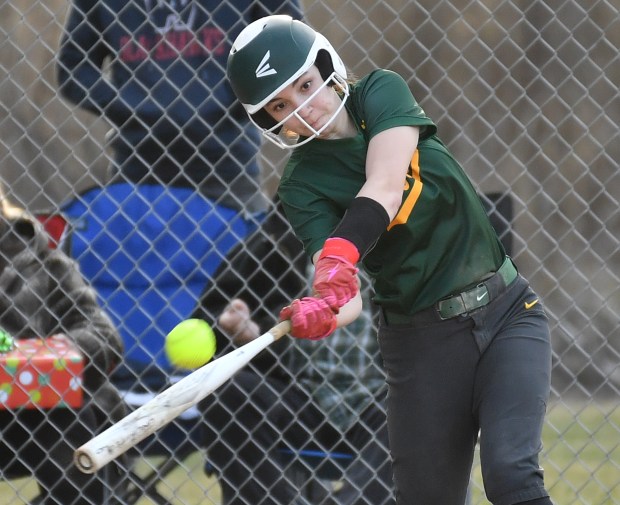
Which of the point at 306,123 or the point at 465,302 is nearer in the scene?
the point at 306,123

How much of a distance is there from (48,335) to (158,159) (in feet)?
2.56

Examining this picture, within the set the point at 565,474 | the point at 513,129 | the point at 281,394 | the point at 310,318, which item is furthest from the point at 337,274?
the point at 513,129

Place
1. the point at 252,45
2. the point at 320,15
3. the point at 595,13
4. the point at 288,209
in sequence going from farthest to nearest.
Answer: the point at 320,15 → the point at 595,13 → the point at 288,209 → the point at 252,45

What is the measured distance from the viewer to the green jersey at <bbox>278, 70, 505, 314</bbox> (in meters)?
2.93

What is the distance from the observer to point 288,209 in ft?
9.99

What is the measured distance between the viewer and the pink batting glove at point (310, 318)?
8.38 ft

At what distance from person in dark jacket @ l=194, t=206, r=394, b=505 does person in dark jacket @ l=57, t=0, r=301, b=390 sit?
7.2 inches

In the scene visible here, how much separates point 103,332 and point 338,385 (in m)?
0.89

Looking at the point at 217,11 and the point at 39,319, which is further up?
the point at 217,11

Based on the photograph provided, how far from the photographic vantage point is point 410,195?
2.91 meters

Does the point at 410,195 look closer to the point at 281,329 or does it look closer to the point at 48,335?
the point at 281,329

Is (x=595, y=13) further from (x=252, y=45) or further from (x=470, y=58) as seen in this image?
(x=252, y=45)

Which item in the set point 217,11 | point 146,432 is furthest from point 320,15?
point 146,432

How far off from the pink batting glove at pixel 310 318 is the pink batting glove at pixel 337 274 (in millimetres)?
20
